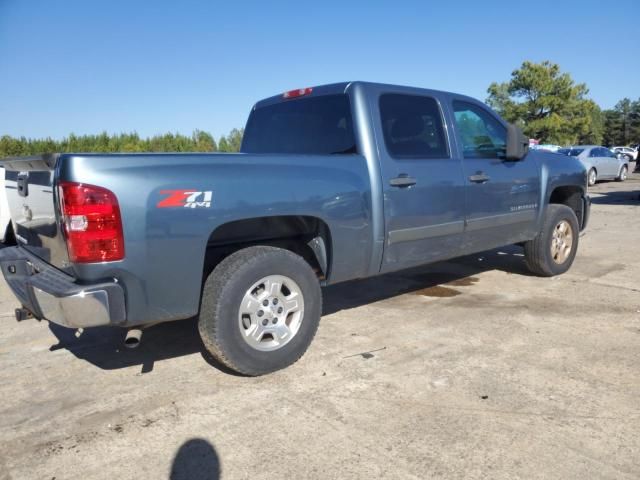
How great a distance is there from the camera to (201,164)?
9.21 feet

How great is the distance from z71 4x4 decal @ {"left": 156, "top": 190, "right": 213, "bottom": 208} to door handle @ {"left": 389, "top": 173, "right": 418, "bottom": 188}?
4.80 ft

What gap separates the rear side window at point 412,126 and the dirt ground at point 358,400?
4.62ft

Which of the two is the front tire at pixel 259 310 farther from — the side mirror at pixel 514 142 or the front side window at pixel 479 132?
the side mirror at pixel 514 142

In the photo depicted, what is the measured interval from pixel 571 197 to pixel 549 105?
4730 centimetres

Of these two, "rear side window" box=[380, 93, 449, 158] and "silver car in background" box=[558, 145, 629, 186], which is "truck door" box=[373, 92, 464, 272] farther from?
"silver car in background" box=[558, 145, 629, 186]

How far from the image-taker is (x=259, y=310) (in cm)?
317

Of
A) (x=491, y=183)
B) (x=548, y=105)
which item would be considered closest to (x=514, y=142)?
(x=491, y=183)

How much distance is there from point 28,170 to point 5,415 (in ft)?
4.64

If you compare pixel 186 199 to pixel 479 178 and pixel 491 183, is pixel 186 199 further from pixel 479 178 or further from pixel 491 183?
pixel 491 183

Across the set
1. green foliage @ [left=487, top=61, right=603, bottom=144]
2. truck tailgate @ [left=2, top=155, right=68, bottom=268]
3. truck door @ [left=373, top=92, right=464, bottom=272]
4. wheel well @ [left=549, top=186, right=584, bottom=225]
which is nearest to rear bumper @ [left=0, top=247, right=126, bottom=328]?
truck tailgate @ [left=2, top=155, right=68, bottom=268]

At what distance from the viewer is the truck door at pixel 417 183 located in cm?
376

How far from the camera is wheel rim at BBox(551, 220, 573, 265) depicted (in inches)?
222

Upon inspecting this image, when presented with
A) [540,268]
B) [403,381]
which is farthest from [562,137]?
[403,381]

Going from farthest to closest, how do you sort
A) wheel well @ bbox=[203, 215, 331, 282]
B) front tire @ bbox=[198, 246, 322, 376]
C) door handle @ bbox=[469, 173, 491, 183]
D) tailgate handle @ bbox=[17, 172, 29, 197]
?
door handle @ bbox=[469, 173, 491, 183]
wheel well @ bbox=[203, 215, 331, 282]
tailgate handle @ bbox=[17, 172, 29, 197]
front tire @ bbox=[198, 246, 322, 376]
